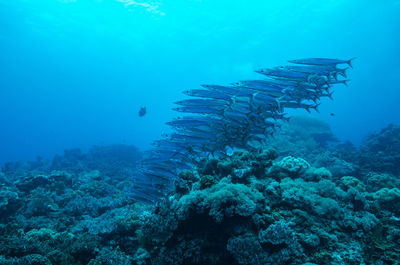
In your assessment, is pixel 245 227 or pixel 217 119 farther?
pixel 217 119

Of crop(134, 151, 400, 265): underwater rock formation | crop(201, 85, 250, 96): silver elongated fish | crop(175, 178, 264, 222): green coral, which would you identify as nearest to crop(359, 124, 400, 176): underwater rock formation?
crop(134, 151, 400, 265): underwater rock formation

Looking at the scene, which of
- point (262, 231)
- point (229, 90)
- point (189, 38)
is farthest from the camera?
point (189, 38)

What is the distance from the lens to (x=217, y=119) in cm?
739

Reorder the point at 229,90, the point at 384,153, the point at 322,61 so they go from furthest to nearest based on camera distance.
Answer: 1. the point at 384,153
2. the point at 322,61
3. the point at 229,90

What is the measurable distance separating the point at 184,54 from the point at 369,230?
157 ft

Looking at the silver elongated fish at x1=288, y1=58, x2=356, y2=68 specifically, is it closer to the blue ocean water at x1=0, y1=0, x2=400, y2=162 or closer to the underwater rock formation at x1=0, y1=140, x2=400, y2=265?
the underwater rock formation at x1=0, y1=140, x2=400, y2=265

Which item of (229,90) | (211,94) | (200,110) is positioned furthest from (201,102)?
(229,90)

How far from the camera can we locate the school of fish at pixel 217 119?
723 cm

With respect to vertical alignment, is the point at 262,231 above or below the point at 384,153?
below

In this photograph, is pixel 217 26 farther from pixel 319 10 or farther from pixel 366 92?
pixel 366 92

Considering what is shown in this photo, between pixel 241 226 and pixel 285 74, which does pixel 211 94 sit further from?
pixel 241 226

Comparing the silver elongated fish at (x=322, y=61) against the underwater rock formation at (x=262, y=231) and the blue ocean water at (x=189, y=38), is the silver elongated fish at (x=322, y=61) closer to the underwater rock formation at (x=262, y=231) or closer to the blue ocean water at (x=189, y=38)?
the underwater rock formation at (x=262, y=231)

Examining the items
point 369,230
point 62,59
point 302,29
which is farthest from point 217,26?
point 62,59

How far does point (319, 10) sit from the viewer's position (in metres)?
33.2
